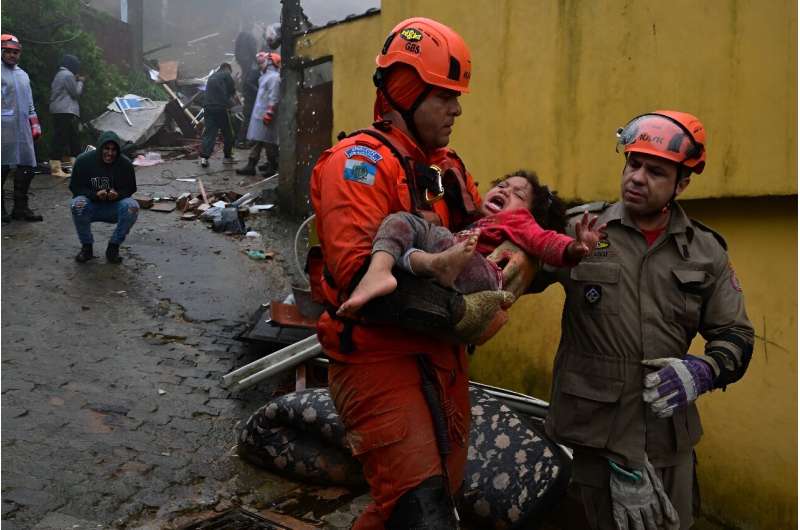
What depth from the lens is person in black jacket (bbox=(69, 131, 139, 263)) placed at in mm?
8305

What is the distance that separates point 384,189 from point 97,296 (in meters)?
5.80

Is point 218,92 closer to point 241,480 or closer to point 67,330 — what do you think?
point 67,330

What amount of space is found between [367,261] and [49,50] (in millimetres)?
13875

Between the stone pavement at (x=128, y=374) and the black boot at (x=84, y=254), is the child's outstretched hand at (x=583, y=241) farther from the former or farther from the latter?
the black boot at (x=84, y=254)

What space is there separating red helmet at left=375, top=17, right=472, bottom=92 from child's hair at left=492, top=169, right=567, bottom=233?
0.52m

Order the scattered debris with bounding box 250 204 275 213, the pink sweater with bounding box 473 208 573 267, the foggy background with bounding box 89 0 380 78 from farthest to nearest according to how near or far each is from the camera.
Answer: the foggy background with bounding box 89 0 380 78, the scattered debris with bounding box 250 204 275 213, the pink sweater with bounding box 473 208 573 267

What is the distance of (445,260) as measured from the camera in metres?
2.24

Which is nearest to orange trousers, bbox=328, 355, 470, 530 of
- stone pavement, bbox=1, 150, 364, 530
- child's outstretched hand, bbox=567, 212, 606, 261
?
child's outstretched hand, bbox=567, 212, 606, 261

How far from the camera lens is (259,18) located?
3216 centimetres

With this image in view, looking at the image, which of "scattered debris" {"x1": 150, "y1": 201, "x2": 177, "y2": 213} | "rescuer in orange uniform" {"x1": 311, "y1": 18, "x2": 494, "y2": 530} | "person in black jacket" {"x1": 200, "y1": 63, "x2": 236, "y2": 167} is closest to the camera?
"rescuer in orange uniform" {"x1": 311, "y1": 18, "x2": 494, "y2": 530}

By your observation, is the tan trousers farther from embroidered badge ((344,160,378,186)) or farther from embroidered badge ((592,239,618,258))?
embroidered badge ((344,160,378,186))

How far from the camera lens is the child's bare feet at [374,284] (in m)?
2.15

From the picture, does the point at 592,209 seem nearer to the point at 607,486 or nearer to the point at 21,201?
the point at 607,486

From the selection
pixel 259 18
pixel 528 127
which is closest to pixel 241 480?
pixel 528 127
